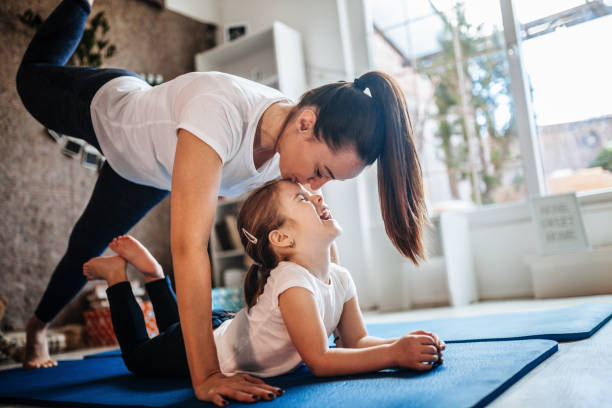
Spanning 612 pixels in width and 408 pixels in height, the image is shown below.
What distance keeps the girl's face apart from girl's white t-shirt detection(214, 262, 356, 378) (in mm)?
80

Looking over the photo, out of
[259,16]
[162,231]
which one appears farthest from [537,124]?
[162,231]

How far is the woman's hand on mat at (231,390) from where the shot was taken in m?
0.99

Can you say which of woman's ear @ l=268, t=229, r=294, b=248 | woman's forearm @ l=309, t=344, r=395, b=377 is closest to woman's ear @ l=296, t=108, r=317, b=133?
woman's ear @ l=268, t=229, r=294, b=248

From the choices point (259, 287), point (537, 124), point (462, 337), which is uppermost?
point (537, 124)

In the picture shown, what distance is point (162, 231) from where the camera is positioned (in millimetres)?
3754

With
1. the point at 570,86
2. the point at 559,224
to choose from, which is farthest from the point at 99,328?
the point at 570,86

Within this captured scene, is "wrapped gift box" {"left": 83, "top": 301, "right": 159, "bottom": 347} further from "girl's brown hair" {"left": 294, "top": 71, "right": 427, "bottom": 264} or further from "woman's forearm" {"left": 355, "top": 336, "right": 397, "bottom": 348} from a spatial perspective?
"girl's brown hair" {"left": 294, "top": 71, "right": 427, "bottom": 264}

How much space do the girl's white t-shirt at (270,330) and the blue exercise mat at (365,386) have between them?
0.05 meters

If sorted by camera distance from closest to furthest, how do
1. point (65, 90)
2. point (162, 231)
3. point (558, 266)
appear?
1. point (65, 90)
2. point (558, 266)
3. point (162, 231)

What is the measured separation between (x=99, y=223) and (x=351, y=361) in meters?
1.02

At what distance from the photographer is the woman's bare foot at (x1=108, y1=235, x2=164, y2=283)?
1.60 meters

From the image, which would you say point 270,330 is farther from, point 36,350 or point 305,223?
point 36,350

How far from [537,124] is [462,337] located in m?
2.09

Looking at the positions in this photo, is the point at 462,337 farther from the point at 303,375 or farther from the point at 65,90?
the point at 65,90
